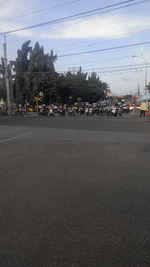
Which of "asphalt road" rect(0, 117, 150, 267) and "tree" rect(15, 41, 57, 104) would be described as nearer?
"asphalt road" rect(0, 117, 150, 267)

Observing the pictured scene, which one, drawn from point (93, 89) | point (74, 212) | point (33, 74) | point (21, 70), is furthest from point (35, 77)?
point (74, 212)

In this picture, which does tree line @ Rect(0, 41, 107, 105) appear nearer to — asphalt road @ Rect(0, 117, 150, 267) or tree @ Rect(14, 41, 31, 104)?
tree @ Rect(14, 41, 31, 104)

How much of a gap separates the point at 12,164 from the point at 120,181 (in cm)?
→ 335

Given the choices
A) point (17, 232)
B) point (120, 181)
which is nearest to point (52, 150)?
point (120, 181)

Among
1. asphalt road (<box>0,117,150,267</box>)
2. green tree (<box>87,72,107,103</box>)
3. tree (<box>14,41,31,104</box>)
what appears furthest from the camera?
green tree (<box>87,72,107,103</box>)

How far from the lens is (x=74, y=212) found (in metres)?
4.50

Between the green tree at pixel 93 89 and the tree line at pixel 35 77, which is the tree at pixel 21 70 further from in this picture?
the green tree at pixel 93 89

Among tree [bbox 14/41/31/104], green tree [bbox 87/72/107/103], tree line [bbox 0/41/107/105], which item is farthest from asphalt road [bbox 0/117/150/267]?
green tree [bbox 87/72/107/103]

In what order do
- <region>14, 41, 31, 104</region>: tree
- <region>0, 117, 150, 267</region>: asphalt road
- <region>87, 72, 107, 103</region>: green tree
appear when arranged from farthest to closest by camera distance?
1. <region>87, 72, 107, 103</region>: green tree
2. <region>14, 41, 31, 104</region>: tree
3. <region>0, 117, 150, 267</region>: asphalt road

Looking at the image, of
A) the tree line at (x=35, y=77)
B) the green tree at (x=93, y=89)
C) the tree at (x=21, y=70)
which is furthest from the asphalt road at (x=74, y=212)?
the green tree at (x=93, y=89)

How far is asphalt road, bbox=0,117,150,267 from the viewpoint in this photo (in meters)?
3.25

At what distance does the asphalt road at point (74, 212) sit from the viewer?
3.25 meters

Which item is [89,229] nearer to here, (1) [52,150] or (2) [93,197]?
(2) [93,197]

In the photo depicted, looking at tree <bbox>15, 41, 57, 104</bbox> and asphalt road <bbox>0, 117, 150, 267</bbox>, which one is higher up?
tree <bbox>15, 41, 57, 104</bbox>
